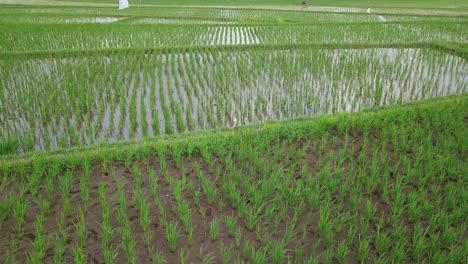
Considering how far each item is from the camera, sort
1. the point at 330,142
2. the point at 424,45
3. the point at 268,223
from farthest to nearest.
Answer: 1. the point at 424,45
2. the point at 330,142
3. the point at 268,223

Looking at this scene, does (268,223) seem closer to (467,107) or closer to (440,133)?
(440,133)

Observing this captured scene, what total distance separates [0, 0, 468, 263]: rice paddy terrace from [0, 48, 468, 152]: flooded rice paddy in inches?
1.2

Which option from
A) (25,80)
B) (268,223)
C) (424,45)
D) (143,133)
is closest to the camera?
(268,223)

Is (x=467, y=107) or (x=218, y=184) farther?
(x=467, y=107)

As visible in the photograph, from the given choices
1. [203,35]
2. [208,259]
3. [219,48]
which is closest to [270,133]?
[208,259]

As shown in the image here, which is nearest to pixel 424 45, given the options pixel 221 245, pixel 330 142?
pixel 330 142

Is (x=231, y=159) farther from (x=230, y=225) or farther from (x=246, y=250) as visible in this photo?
(x=246, y=250)

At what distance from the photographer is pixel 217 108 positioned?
15.2 feet

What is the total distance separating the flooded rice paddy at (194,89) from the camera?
13.9 feet

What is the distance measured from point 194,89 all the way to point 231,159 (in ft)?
7.46

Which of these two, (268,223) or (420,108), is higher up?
(420,108)

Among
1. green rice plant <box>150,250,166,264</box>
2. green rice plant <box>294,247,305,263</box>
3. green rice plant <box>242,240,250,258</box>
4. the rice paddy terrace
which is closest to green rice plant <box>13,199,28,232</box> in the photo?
the rice paddy terrace

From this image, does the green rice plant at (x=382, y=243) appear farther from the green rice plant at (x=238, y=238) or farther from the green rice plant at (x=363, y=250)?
the green rice plant at (x=238, y=238)

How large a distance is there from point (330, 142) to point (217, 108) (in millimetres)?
1573
